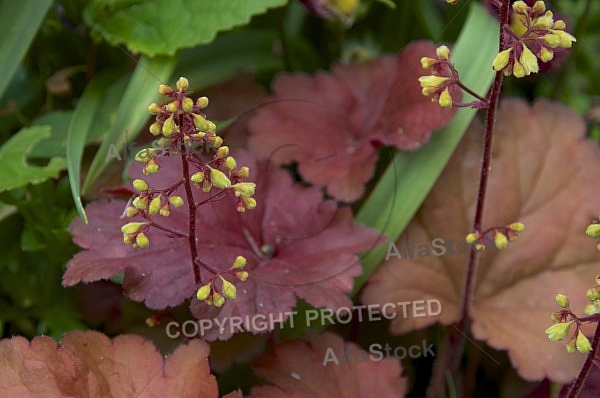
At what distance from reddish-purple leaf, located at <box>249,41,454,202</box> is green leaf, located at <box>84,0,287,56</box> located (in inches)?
5.5

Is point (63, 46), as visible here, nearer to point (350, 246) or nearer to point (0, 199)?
point (0, 199)

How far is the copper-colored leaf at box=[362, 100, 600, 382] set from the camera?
36.5 inches

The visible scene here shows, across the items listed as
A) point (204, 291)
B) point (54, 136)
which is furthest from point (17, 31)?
point (204, 291)

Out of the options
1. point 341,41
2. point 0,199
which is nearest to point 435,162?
point 341,41

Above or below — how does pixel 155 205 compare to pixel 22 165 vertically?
above

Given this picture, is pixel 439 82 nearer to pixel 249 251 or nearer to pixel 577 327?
pixel 577 327

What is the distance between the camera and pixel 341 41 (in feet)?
4.23

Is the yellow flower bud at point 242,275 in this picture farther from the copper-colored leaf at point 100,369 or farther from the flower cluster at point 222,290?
the copper-colored leaf at point 100,369

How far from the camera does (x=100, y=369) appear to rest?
0.77 m

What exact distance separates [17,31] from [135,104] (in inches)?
8.0

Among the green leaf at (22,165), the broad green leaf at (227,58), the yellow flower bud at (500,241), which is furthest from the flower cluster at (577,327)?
the broad green leaf at (227,58)

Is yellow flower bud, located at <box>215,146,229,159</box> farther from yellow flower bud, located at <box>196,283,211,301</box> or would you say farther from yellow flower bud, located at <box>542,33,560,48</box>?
yellow flower bud, located at <box>542,33,560,48</box>

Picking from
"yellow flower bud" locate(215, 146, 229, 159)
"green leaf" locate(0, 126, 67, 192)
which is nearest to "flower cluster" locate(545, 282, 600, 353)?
"yellow flower bud" locate(215, 146, 229, 159)

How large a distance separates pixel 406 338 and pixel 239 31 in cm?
64
